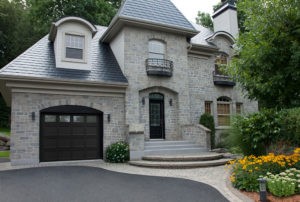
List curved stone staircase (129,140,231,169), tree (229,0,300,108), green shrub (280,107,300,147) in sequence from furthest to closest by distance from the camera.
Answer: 1. curved stone staircase (129,140,231,169)
2. tree (229,0,300,108)
3. green shrub (280,107,300,147)

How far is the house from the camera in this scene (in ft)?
37.2

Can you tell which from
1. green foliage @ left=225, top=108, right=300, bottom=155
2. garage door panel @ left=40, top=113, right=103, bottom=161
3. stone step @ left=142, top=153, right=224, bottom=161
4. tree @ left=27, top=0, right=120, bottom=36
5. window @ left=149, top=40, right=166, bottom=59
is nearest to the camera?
green foliage @ left=225, top=108, right=300, bottom=155

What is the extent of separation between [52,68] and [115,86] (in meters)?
3.13

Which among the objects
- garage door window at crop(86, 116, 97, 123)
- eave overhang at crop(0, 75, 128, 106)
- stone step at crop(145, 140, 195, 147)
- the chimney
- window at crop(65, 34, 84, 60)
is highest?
the chimney

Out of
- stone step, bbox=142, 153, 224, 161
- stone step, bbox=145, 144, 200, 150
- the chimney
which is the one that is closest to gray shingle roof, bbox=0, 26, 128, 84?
stone step, bbox=145, 144, 200, 150

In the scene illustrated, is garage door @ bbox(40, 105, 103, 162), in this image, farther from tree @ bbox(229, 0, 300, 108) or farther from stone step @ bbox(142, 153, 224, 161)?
tree @ bbox(229, 0, 300, 108)

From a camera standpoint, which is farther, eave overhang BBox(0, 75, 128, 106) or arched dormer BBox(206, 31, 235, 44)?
arched dormer BBox(206, 31, 235, 44)

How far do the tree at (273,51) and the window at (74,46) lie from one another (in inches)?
320

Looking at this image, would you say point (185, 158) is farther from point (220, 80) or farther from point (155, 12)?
point (155, 12)

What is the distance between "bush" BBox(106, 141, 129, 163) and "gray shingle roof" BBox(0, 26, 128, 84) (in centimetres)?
323

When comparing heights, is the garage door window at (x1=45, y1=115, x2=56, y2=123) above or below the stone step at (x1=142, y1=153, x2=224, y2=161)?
above

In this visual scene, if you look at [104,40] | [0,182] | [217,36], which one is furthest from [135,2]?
[0,182]

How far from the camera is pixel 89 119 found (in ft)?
40.9

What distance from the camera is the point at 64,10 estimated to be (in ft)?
79.2
